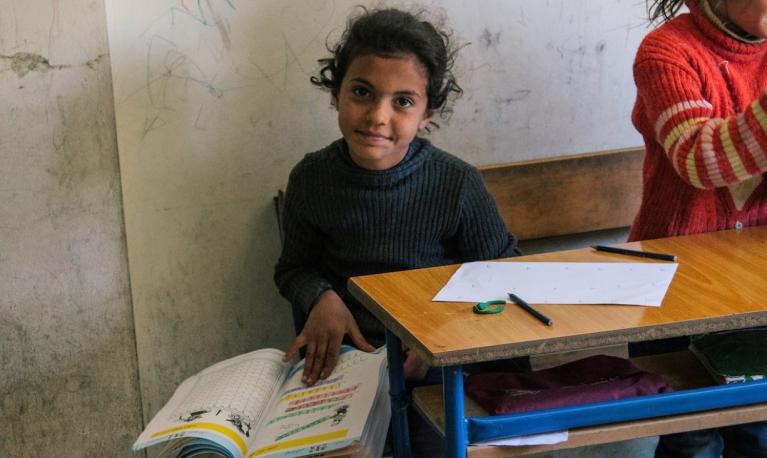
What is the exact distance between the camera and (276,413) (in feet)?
6.55

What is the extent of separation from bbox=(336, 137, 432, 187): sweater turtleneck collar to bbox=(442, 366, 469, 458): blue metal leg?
0.74 m

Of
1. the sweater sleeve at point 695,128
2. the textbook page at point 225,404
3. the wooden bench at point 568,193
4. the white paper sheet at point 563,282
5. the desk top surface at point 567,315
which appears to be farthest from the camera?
the wooden bench at point 568,193

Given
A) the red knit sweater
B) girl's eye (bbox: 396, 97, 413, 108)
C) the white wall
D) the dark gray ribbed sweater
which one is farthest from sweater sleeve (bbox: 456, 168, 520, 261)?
the white wall

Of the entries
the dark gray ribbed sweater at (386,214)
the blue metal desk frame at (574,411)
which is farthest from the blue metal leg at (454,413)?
the dark gray ribbed sweater at (386,214)

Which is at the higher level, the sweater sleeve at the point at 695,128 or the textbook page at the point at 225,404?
the sweater sleeve at the point at 695,128

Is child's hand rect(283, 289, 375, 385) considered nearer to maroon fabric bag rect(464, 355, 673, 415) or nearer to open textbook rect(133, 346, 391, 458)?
open textbook rect(133, 346, 391, 458)

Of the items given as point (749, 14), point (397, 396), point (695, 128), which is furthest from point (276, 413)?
point (749, 14)

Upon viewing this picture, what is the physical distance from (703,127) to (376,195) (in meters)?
0.71

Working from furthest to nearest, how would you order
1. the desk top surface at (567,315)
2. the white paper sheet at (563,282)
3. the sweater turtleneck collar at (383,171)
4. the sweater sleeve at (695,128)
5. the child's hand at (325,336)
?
the sweater turtleneck collar at (383,171) < the child's hand at (325,336) < the sweater sleeve at (695,128) < the white paper sheet at (563,282) < the desk top surface at (567,315)

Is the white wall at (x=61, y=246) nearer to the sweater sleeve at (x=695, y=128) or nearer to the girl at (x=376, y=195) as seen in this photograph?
the girl at (x=376, y=195)

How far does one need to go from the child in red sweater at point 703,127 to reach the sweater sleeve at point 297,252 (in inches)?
29.7

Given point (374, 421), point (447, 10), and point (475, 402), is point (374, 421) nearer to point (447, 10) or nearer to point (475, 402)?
point (475, 402)

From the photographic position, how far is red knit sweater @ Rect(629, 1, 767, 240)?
2080 mm

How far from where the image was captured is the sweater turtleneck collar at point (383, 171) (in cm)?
231
